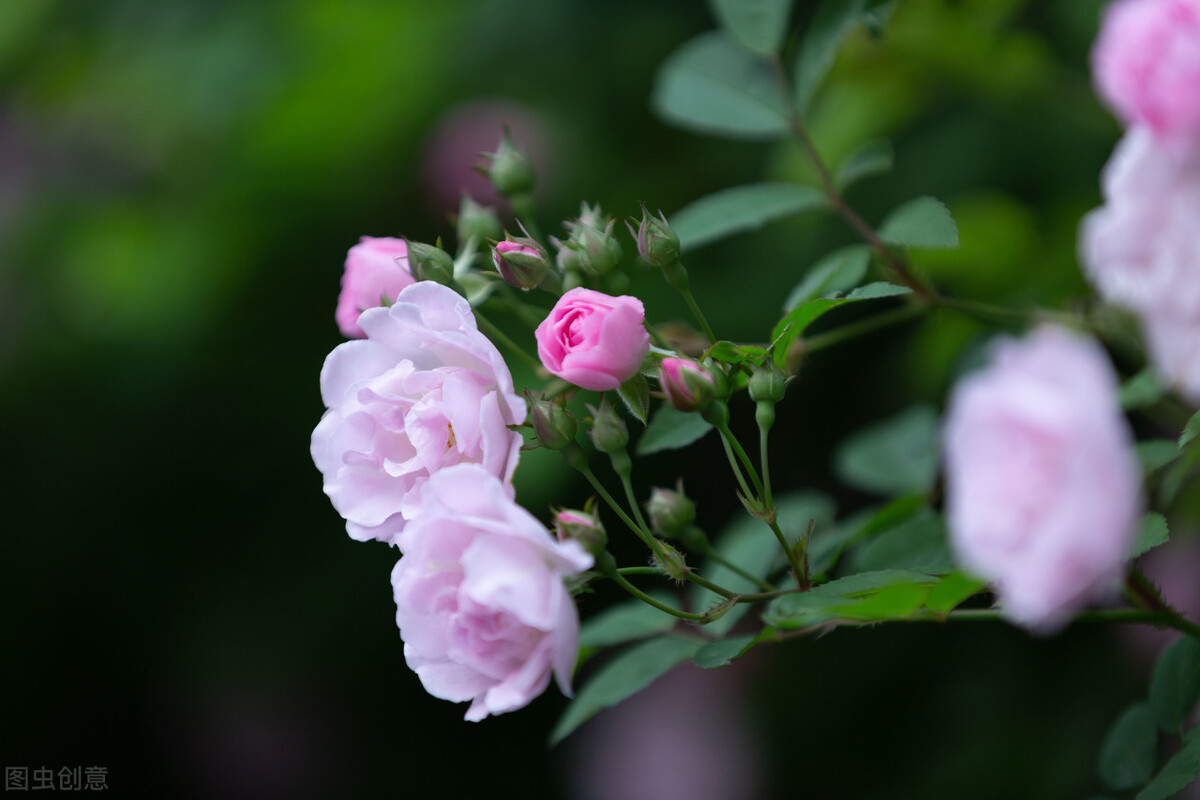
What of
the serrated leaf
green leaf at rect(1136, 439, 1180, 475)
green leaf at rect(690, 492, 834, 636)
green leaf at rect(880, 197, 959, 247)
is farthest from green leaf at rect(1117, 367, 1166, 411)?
the serrated leaf

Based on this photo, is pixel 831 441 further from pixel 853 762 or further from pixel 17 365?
pixel 17 365

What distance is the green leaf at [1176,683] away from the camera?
33.3 inches

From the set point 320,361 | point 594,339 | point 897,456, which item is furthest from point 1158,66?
point 320,361

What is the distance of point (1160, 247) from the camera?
0.60 metres

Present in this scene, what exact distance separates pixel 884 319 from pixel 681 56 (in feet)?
1.22

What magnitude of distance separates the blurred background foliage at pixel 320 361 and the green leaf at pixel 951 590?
86 cm

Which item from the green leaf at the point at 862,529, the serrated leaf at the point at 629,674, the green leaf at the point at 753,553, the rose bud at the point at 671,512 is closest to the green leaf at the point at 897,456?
the green leaf at the point at 753,553

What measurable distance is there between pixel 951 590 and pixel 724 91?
0.67m

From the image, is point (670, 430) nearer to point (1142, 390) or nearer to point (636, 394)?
point (636, 394)

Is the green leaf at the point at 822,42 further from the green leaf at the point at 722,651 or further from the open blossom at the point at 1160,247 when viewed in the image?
the green leaf at the point at 722,651

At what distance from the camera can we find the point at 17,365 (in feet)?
7.46

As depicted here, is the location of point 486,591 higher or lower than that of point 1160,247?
lower

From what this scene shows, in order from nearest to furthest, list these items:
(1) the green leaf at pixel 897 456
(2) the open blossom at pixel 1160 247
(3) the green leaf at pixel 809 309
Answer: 1. (2) the open blossom at pixel 1160 247
2. (3) the green leaf at pixel 809 309
3. (1) the green leaf at pixel 897 456

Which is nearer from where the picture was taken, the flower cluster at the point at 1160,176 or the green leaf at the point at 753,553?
the flower cluster at the point at 1160,176
